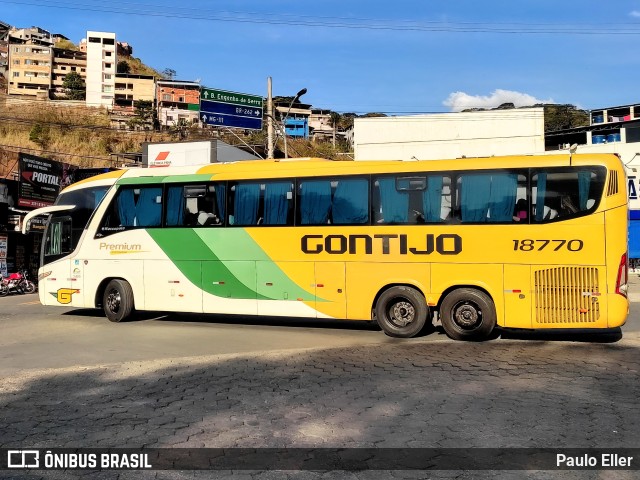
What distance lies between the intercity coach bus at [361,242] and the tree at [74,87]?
101 metres

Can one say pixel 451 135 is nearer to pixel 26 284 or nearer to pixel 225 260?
pixel 26 284

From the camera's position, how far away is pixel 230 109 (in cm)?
2772

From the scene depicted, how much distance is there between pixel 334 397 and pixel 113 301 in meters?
7.81

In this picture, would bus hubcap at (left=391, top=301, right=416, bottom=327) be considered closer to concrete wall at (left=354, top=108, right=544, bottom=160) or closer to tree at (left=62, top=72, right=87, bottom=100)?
concrete wall at (left=354, top=108, right=544, bottom=160)

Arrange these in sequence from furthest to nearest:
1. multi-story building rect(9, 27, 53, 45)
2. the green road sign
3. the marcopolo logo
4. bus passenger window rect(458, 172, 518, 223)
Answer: multi-story building rect(9, 27, 53, 45) → the marcopolo logo → the green road sign → bus passenger window rect(458, 172, 518, 223)

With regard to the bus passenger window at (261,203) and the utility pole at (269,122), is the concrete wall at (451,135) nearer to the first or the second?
the utility pole at (269,122)

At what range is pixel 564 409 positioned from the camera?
516 centimetres

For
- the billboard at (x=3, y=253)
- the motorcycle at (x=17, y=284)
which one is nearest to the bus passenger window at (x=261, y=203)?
the motorcycle at (x=17, y=284)

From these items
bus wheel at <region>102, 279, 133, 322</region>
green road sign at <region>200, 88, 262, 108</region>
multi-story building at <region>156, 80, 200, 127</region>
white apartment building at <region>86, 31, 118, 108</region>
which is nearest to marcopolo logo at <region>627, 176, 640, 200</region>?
green road sign at <region>200, 88, 262, 108</region>

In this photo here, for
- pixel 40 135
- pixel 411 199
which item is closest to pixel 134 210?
pixel 411 199

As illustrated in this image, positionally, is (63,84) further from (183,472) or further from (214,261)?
(183,472)

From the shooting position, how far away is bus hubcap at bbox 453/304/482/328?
8.98 m

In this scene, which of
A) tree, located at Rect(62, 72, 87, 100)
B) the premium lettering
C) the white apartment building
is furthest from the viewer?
the white apartment building

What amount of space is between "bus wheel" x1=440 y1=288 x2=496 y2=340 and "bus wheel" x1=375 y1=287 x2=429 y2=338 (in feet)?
1.35
